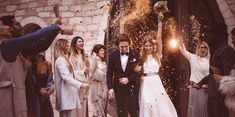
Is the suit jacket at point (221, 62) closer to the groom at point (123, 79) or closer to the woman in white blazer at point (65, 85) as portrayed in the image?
the groom at point (123, 79)

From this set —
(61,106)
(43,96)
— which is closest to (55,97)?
(61,106)

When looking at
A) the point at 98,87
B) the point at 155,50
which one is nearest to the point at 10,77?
the point at 98,87

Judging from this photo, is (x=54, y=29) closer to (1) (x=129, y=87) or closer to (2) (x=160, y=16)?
(1) (x=129, y=87)

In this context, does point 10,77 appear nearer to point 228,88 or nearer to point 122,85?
point 122,85

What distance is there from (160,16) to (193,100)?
1228 millimetres

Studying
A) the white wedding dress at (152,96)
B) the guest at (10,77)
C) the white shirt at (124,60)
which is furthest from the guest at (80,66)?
the guest at (10,77)

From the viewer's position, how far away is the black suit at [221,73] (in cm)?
471

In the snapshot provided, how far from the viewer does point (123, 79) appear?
16.1 ft

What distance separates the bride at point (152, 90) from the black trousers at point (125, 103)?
5.8 inches

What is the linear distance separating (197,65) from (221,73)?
23.7 inches

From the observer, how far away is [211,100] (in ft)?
15.8

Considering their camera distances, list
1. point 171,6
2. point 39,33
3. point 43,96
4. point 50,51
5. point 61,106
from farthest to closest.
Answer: point 171,6, point 50,51, point 61,106, point 43,96, point 39,33

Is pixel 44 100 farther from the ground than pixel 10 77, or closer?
closer

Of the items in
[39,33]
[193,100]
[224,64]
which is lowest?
[193,100]
